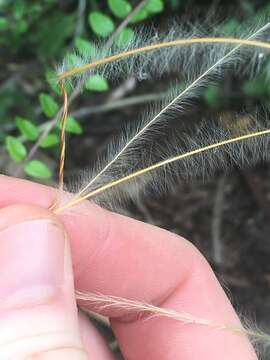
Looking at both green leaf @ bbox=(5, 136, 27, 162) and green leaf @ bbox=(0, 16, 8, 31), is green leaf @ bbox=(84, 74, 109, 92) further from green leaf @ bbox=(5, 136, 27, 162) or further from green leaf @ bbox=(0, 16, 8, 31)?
green leaf @ bbox=(0, 16, 8, 31)

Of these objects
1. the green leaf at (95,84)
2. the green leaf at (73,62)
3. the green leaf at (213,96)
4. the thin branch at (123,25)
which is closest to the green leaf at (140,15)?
the thin branch at (123,25)

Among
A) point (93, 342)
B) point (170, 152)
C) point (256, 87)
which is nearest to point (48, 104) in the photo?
point (170, 152)

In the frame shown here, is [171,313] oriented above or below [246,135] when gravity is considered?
below

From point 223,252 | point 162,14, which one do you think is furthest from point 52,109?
point 223,252

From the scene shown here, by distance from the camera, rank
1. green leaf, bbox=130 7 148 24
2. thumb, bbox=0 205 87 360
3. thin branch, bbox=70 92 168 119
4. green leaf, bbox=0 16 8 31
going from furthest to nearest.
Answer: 1. thin branch, bbox=70 92 168 119
2. green leaf, bbox=0 16 8 31
3. green leaf, bbox=130 7 148 24
4. thumb, bbox=0 205 87 360

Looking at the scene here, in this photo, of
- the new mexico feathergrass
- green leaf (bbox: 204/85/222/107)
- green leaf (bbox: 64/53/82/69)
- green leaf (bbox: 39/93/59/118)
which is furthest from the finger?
green leaf (bbox: 204/85/222/107)

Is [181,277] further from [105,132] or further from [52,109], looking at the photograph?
[105,132]

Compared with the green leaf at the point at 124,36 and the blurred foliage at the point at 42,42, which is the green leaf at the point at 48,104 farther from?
the green leaf at the point at 124,36
